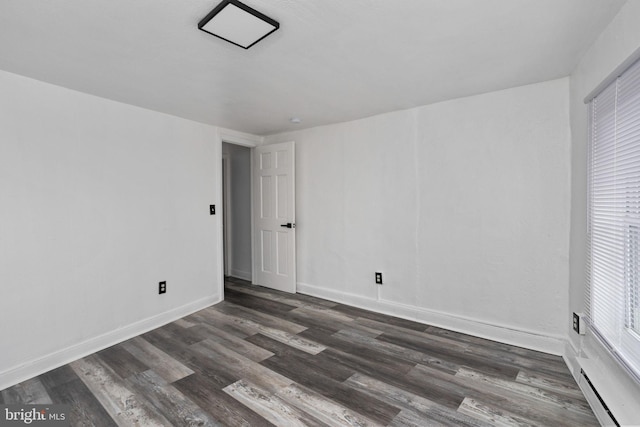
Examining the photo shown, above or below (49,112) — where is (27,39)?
above

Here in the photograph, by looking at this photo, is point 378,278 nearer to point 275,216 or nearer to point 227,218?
point 275,216

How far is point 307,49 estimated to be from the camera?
1976 mm

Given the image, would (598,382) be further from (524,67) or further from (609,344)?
(524,67)

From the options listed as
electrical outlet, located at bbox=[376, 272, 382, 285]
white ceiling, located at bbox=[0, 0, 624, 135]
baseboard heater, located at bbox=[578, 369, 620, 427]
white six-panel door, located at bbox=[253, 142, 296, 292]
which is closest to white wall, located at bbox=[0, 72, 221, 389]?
white ceiling, located at bbox=[0, 0, 624, 135]

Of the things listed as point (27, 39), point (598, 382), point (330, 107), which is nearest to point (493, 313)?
point (598, 382)

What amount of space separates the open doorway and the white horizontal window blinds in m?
4.16

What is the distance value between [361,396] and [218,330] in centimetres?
167

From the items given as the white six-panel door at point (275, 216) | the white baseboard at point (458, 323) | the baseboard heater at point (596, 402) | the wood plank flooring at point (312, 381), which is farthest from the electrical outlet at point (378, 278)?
the baseboard heater at point (596, 402)

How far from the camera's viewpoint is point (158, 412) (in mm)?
1874

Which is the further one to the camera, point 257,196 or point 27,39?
point 257,196

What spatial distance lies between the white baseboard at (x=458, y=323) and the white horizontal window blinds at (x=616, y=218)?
65 cm

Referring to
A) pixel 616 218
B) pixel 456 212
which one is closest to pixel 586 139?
pixel 616 218

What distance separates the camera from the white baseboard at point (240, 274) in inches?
200

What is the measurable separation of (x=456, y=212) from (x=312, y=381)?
200cm
